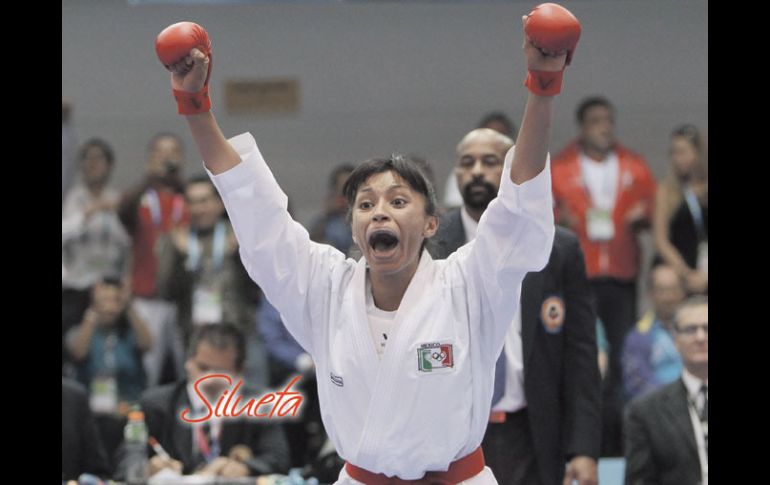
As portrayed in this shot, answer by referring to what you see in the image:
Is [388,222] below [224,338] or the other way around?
the other way around

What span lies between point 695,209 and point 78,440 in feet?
13.0

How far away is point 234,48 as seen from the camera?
902cm

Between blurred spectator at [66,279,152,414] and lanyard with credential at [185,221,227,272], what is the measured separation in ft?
1.41

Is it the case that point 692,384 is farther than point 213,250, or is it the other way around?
point 213,250

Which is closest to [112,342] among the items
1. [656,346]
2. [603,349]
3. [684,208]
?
[603,349]

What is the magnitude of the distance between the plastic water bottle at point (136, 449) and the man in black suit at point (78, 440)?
0.38ft

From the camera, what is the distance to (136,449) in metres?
5.73

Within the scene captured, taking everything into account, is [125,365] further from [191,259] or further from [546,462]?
[546,462]

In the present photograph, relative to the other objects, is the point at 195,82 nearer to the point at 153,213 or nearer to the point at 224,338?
the point at 224,338

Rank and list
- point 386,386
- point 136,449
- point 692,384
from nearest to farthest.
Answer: point 386,386, point 692,384, point 136,449

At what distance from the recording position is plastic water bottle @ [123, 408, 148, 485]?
559cm

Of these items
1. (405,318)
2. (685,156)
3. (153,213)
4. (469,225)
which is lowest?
(405,318)

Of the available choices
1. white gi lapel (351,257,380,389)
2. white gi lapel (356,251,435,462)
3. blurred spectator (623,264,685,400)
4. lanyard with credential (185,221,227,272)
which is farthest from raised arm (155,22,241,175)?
blurred spectator (623,264,685,400)

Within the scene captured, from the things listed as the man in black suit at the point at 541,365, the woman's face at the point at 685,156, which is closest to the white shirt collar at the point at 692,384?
the man in black suit at the point at 541,365
